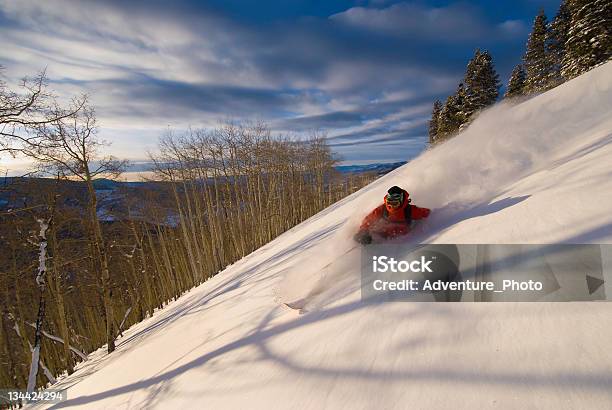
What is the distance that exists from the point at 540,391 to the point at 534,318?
47 cm

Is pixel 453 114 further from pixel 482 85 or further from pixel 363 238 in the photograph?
pixel 363 238

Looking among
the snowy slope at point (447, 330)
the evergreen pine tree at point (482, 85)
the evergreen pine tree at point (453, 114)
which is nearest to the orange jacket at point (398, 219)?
the snowy slope at point (447, 330)

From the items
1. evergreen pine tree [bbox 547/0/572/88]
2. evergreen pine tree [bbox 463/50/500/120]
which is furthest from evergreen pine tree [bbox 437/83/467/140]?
evergreen pine tree [bbox 547/0/572/88]

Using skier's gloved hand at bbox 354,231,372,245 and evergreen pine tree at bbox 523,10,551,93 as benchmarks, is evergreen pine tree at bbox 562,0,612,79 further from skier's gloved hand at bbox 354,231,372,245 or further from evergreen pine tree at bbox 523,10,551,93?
skier's gloved hand at bbox 354,231,372,245

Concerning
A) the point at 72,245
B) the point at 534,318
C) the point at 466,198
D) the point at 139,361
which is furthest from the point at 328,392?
the point at 72,245

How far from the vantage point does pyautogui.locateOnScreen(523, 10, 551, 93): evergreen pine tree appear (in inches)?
811

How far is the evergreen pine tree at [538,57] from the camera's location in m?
20.6

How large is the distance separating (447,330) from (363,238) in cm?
173

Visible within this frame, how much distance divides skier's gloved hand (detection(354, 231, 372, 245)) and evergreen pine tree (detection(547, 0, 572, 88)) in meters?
24.8

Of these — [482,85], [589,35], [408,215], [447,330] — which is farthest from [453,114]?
[447,330]

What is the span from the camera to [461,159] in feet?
14.5

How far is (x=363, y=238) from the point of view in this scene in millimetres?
3406

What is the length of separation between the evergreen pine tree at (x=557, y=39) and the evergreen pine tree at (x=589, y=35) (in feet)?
12.9

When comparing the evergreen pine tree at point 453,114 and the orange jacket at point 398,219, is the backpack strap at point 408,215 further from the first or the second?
the evergreen pine tree at point 453,114
